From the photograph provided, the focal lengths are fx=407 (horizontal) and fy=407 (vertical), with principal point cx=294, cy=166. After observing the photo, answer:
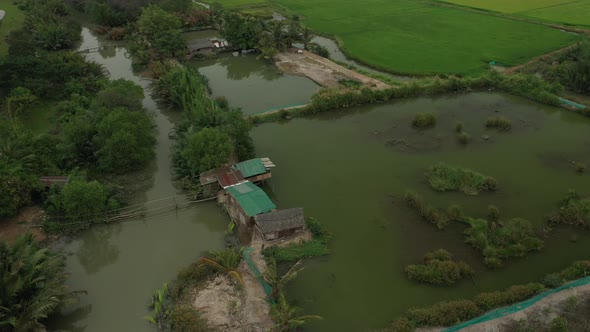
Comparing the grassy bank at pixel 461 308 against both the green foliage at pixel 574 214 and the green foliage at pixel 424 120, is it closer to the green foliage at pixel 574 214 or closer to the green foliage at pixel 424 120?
the green foliage at pixel 574 214

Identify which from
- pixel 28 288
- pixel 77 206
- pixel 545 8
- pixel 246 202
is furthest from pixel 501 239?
pixel 545 8

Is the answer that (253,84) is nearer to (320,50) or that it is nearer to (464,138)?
(320,50)

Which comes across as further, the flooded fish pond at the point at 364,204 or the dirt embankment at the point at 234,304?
the flooded fish pond at the point at 364,204

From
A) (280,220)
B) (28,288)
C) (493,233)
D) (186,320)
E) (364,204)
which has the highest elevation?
(280,220)

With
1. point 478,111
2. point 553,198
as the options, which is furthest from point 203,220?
point 478,111

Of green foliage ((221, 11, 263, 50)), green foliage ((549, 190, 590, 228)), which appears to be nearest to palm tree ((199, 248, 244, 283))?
green foliage ((549, 190, 590, 228))

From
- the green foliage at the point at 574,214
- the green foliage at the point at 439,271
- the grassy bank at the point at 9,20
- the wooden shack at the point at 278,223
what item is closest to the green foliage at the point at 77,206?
the wooden shack at the point at 278,223
